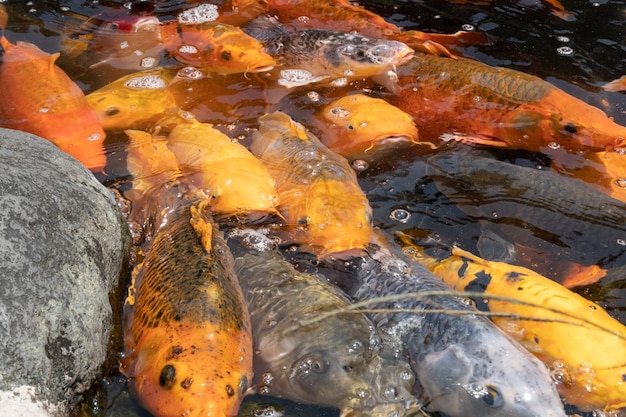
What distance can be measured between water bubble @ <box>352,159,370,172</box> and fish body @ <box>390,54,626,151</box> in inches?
24.2

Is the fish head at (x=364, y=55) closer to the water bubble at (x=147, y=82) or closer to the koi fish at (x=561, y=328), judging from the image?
the water bubble at (x=147, y=82)

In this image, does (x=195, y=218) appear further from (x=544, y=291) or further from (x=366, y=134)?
(x=544, y=291)

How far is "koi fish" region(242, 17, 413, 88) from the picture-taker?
5.30m

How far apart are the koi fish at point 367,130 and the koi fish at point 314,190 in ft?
0.77

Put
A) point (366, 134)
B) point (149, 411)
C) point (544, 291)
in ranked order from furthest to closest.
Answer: point (366, 134) < point (544, 291) < point (149, 411)

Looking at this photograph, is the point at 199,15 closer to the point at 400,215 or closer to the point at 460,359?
the point at 400,215

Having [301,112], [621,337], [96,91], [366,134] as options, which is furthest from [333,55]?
[621,337]

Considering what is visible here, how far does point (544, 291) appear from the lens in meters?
3.37

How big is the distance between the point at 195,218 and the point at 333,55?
239cm

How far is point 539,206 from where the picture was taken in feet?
13.6

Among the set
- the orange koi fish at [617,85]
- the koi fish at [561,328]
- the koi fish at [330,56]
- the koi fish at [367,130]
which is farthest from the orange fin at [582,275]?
the koi fish at [330,56]

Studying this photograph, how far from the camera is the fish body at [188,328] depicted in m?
2.70

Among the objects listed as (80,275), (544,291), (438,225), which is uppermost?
(80,275)

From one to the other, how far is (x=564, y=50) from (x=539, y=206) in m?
2.32
